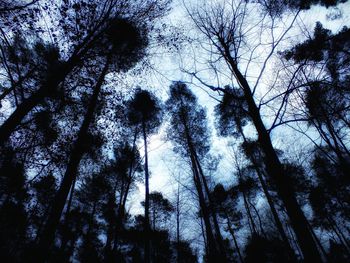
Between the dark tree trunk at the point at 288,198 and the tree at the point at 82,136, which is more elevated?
the tree at the point at 82,136

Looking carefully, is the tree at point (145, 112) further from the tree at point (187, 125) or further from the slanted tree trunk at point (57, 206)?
the slanted tree trunk at point (57, 206)

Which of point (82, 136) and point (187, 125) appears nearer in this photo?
point (82, 136)

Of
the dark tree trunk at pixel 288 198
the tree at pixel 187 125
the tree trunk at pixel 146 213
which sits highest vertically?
the tree at pixel 187 125

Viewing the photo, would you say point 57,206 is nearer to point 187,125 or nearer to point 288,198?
point 288,198

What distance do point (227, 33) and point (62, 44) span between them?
624cm

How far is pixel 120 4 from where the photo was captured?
7.76 metres

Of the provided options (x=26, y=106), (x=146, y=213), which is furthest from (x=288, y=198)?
(x=146, y=213)

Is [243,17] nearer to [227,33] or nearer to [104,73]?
[227,33]

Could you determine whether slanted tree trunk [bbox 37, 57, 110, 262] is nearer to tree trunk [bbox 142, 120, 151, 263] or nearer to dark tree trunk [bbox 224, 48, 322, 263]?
dark tree trunk [bbox 224, 48, 322, 263]

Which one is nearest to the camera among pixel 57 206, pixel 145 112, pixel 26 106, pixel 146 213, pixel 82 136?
pixel 26 106

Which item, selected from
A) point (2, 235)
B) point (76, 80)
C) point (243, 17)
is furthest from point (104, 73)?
point (2, 235)

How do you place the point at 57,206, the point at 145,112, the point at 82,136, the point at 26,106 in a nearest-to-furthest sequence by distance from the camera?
the point at 26,106, the point at 57,206, the point at 82,136, the point at 145,112

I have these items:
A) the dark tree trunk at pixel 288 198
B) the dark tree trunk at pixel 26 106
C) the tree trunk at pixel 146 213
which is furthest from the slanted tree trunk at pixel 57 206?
the tree trunk at pixel 146 213

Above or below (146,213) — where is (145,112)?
above
